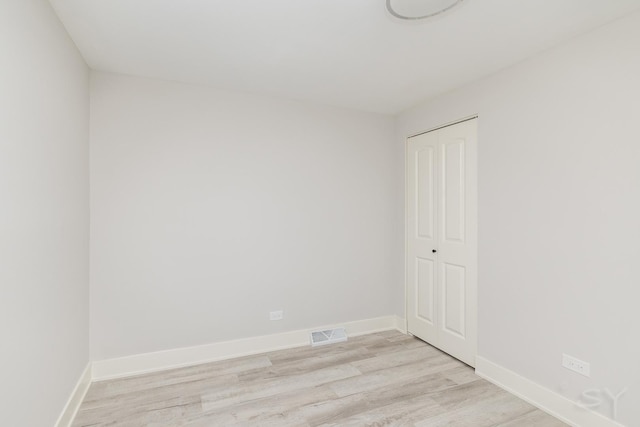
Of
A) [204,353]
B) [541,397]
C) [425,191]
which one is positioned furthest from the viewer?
[425,191]

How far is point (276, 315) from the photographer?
124 inches

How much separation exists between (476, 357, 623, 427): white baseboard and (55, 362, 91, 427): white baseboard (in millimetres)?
2986

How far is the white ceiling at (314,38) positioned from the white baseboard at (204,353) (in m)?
2.38

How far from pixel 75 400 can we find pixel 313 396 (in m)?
1.62

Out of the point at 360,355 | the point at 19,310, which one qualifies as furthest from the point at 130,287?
the point at 360,355

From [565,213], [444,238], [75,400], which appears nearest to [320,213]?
[444,238]

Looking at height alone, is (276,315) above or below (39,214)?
below

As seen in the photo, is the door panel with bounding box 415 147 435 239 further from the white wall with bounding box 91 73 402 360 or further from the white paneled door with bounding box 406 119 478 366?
the white wall with bounding box 91 73 402 360

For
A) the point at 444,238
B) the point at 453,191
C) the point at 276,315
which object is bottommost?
the point at 276,315

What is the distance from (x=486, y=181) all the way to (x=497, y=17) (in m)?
1.23

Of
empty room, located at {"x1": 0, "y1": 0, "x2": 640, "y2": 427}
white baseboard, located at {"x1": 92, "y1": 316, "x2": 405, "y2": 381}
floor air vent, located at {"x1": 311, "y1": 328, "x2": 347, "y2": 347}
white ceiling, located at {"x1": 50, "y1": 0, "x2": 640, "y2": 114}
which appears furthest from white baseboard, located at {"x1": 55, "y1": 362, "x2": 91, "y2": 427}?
white ceiling, located at {"x1": 50, "y1": 0, "x2": 640, "y2": 114}

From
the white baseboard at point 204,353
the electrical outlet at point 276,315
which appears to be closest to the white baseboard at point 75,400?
the white baseboard at point 204,353

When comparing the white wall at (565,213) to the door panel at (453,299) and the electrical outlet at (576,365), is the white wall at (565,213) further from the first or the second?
the door panel at (453,299)

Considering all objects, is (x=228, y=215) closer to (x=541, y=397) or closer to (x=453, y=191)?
(x=453, y=191)
